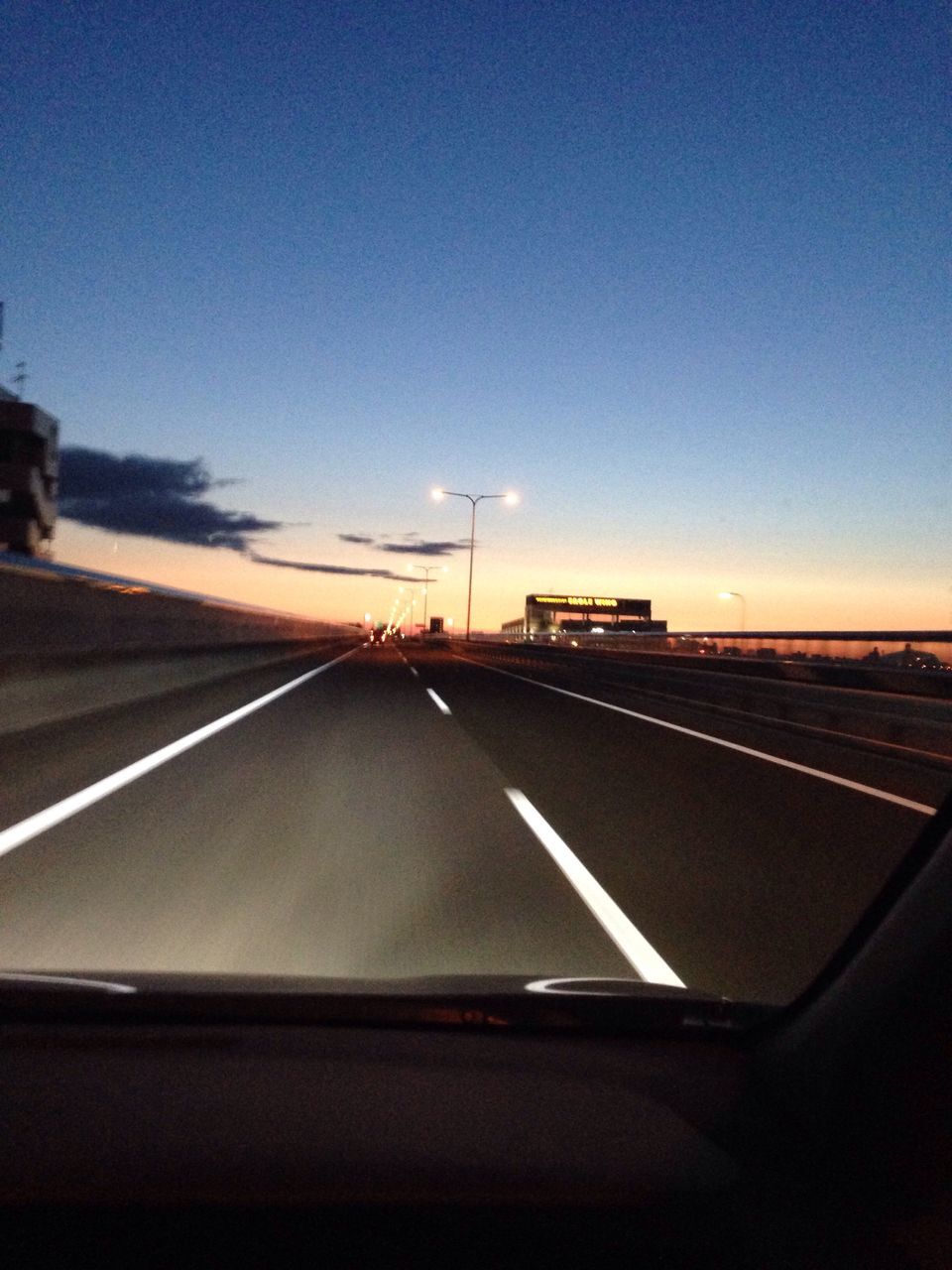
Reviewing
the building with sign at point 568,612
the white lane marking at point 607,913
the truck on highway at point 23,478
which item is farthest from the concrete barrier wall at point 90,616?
the building with sign at point 568,612

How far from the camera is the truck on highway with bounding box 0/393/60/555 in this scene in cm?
7212

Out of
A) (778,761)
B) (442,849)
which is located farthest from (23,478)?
(442,849)

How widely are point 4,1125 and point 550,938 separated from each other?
3.54 m

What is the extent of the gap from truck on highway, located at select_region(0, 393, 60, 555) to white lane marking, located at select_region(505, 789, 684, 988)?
220ft

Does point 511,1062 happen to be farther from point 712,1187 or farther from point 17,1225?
point 17,1225

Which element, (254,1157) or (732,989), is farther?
(732,989)

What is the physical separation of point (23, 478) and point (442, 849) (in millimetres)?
69967

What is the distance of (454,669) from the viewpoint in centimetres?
4019

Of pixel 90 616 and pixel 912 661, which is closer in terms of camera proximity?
pixel 912 661

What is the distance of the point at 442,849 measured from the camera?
28.4 ft

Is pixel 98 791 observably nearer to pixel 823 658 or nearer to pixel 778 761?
pixel 778 761

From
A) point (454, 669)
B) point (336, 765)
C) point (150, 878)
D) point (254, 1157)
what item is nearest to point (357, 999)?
point (254, 1157)

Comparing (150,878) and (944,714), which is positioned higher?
(944,714)

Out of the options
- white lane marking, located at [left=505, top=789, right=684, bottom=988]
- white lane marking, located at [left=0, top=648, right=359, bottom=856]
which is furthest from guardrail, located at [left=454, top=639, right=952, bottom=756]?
white lane marking, located at [left=0, top=648, right=359, bottom=856]
